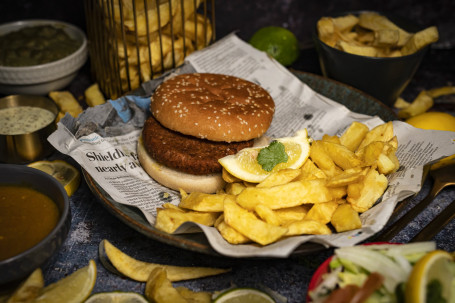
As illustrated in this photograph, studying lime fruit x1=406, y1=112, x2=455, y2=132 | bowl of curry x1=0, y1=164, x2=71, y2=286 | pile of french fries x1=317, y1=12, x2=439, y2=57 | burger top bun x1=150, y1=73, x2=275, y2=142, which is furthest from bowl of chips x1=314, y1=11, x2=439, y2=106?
bowl of curry x1=0, y1=164, x2=71, y2=286

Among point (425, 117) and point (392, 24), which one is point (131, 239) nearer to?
point (425, 117)

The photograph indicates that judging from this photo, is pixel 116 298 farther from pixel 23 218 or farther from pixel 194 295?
pixel 23 218

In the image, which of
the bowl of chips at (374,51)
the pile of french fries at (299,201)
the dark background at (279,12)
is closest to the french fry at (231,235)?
the pile of french fries at (299,201)

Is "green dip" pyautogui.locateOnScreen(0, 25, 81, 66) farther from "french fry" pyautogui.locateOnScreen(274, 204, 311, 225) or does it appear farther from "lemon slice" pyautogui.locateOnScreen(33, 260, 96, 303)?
"french fry" pyautogui.locateOnScreen(274, 204, 311, 225)

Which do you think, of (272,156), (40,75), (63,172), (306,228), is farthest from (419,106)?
(40,75)

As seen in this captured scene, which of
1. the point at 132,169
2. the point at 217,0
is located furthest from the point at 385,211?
the point at 217,0

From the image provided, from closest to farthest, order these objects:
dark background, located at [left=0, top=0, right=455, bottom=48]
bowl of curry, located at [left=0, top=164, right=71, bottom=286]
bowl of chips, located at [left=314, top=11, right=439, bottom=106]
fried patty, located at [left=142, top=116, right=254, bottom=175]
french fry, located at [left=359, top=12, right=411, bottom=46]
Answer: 1. bowl of curry, located at [left=0, top=164, right=71, bottom=286]
2. fried patty, located at [left=142, top=116, right=254, bottom=175]
3. bowl of chips, located at [left=314, top=11, right=439, bottom=106]
4. french fry, located at [left=359, top=12, right=411, bottom=46]
5. dark background, located at [left=0, top=0, right=455, bottom=48]
